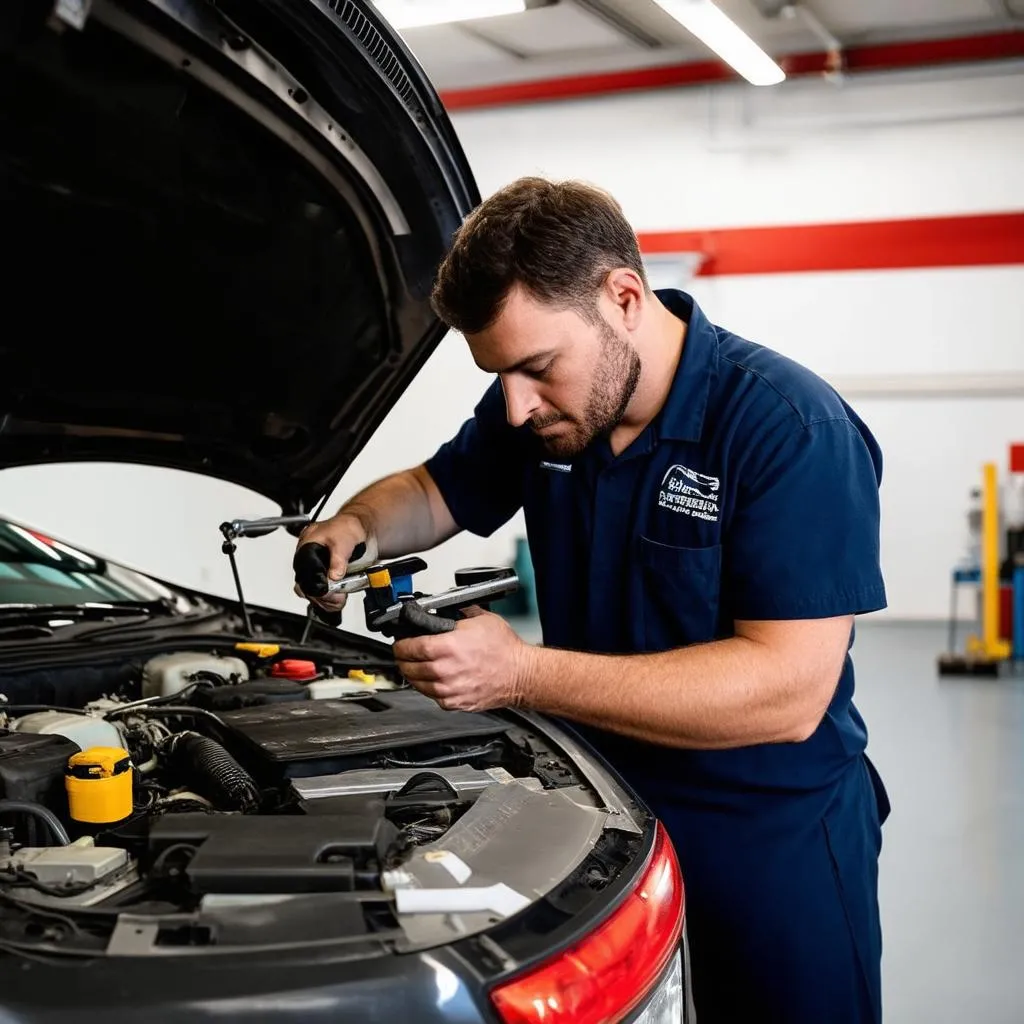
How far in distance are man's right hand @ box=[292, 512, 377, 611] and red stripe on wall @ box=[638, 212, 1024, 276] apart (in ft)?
18.4

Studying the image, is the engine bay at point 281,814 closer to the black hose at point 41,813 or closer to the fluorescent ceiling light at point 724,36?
the black hose at point 41,813

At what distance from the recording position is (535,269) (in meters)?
1.37

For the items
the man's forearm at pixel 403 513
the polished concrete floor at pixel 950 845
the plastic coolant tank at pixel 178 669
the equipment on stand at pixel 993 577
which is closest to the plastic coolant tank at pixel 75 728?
the plastic coolant tank at pixel 178 669

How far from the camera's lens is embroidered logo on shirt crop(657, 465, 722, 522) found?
1458 millimetres

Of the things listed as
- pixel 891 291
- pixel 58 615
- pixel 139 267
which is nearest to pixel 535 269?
pixel 139 267

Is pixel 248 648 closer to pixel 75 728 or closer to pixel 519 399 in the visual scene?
pixel 75 728

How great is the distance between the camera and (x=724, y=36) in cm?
511

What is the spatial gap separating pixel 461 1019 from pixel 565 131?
6961 mm

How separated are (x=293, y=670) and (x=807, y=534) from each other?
84 cm

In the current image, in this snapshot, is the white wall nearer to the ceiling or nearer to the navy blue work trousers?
the ceiling

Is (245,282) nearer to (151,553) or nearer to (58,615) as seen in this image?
(58,615)

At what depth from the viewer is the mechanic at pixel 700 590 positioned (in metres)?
1.35

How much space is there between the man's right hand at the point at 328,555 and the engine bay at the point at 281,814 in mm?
147

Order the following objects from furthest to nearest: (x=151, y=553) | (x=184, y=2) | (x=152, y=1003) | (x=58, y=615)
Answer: (x=151, y=553), (x=58, y=615), (x=184, y=2), (x=152, y=1003)
